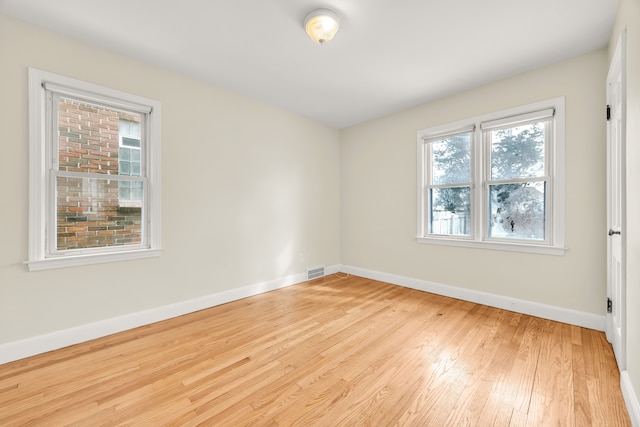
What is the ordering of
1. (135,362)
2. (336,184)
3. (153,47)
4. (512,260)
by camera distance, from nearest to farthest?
(135,362)
(153,47)
(512,260)
(336,184)

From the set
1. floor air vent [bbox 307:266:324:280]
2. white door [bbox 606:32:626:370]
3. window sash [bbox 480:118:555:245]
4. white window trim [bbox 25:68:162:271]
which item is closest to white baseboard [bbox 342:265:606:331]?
white door [bbox 606:32:626:370]

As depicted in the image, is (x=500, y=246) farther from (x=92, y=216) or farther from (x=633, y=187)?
(x=92, y=216)

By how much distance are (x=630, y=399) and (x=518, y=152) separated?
93.1 inches

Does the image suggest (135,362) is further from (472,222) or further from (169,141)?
(472,222)

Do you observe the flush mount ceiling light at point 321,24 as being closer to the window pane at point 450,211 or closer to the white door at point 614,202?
the white door at point 614,202

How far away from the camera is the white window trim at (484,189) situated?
8.86ft

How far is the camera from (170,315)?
2871mm

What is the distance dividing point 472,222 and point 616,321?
1495 mm

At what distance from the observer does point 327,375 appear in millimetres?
1879

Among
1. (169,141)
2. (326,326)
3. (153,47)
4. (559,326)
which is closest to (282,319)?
(326,326)

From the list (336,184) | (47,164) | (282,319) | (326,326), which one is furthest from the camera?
(336,184)

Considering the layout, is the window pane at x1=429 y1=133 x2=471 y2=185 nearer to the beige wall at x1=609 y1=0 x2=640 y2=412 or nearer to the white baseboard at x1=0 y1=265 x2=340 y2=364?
the beige wall at x1=609 y1=0 x2=640 y2=412

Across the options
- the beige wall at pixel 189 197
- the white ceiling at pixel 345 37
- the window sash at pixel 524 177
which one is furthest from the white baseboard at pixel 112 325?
the window sash at pixel 524 177

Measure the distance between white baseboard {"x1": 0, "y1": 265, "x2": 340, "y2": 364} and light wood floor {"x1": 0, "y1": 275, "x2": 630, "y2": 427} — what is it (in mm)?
87
